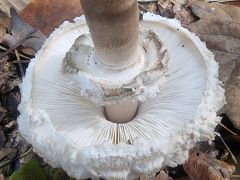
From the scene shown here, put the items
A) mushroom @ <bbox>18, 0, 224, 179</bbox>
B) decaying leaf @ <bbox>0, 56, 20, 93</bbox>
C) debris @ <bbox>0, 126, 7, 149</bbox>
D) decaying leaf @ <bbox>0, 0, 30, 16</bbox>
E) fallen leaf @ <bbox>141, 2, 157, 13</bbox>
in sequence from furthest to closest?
fallen leaf @ <bbox>141, 2, 157, 13</bbox>
decaying leaf @ <bbox>0, 0, 30, 16</bbox>
decaying leaf @ <bbox>0, 56, 20, 93</bbox>
debris @ <bbox>0, 126, 7, 149</bbox>
mushroom @ <bbox>18, 0, 224, 179</bbox>

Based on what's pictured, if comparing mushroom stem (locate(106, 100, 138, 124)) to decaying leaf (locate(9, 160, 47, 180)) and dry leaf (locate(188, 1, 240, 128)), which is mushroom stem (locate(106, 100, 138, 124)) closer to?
decaying leaf (locate(9, 160, 47, 180))

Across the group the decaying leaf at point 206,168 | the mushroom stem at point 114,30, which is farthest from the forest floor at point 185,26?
the mushroom stem at point 114,30

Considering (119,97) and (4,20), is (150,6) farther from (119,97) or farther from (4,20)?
(119,97)

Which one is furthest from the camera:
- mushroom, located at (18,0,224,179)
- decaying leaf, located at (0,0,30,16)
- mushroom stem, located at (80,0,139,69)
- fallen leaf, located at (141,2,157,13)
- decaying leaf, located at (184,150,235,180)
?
fallen leaf, located at (141,2,157,13)

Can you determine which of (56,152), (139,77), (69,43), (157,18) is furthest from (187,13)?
(56,152)

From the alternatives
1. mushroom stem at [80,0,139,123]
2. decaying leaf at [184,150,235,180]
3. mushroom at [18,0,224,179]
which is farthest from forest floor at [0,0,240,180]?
mushroom stem at [80,0,139,123]

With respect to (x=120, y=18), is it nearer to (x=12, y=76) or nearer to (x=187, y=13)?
(x=12, y=76)
